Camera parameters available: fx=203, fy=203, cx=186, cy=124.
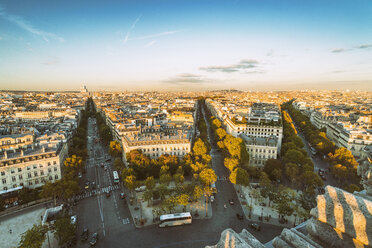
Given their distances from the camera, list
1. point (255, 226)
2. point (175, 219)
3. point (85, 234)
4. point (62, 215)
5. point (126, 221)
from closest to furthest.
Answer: point (85, 234) → point (255, 226) → point (175, 219) → point (62, 215) → point (126, 221)

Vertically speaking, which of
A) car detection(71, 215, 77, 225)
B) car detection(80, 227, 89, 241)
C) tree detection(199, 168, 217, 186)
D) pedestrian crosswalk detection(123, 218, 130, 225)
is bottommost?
pedestrian crosswalk detection(123, 218, 130, 225)

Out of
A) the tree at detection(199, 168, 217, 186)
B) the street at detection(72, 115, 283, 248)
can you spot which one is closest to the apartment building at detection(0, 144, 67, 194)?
the street at detection(72, 115, 283, 248)

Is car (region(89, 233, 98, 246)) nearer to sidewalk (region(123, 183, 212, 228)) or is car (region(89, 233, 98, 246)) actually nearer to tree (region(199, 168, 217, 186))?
sidewalk (region(123, 183, 212, 228))

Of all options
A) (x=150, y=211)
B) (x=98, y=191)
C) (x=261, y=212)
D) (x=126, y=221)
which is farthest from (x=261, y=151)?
(x=98, y=191)

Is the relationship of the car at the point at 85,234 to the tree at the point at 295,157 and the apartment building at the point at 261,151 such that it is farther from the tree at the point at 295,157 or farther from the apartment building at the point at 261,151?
the tree at the point at 295,157

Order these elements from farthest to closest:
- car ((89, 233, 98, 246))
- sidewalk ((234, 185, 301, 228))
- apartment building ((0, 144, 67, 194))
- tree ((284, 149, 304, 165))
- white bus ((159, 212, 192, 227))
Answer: tree ((284, 149, 304, 165))
apartment building ((0, 144, 67, 194))
sidewalk ((234, 185, 301, 228))
white bus ((159, 212, 192, 227))
car ((89, 233, 98, 246))

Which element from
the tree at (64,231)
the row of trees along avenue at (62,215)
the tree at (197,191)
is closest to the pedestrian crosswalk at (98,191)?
the row of trees along avenue at (62,215)

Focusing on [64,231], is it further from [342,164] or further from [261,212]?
[342,164]

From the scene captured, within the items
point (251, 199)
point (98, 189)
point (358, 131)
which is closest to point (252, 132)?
point (358, 131)
